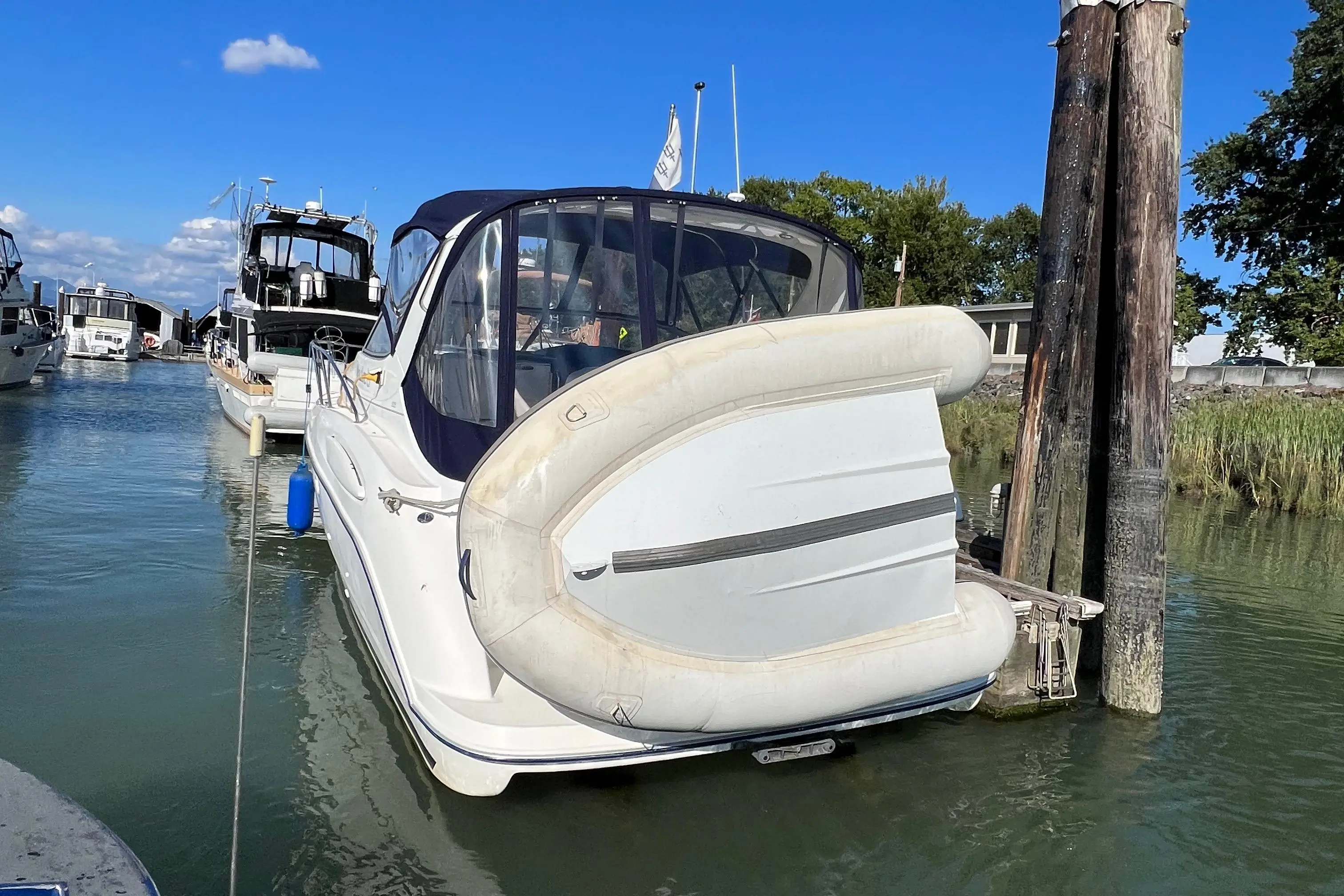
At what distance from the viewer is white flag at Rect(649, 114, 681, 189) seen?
750 cm

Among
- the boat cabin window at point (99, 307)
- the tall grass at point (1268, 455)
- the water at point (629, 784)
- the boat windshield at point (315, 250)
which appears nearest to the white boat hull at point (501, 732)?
the water at point (629, 784)

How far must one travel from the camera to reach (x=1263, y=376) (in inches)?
800

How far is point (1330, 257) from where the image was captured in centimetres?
2608

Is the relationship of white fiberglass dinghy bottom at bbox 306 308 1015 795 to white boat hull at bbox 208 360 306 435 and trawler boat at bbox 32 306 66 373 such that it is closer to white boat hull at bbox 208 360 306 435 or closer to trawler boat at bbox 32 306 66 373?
white boat hull at bbox 208 360 306 435

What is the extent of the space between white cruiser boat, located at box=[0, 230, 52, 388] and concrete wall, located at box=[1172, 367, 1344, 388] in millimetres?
24986

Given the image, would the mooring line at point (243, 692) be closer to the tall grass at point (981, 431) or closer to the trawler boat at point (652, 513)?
the trawler boat at point (652, 513)

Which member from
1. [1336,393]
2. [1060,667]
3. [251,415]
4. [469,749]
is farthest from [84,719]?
[1336,393]

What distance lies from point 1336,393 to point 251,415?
1981 centimetres

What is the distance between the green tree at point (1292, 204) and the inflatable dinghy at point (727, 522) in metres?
25.3

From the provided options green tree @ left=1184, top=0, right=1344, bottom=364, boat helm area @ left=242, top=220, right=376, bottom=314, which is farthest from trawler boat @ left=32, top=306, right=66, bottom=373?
green tree @ left=1184, top=0, right=1344, bottom=364

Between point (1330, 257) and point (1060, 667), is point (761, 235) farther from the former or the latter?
point (1330, 257)

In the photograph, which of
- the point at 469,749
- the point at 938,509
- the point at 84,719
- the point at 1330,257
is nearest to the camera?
the point at 469,749

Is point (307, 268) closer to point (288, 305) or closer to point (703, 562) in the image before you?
point (288, 305)

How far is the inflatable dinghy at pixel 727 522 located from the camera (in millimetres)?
3117
